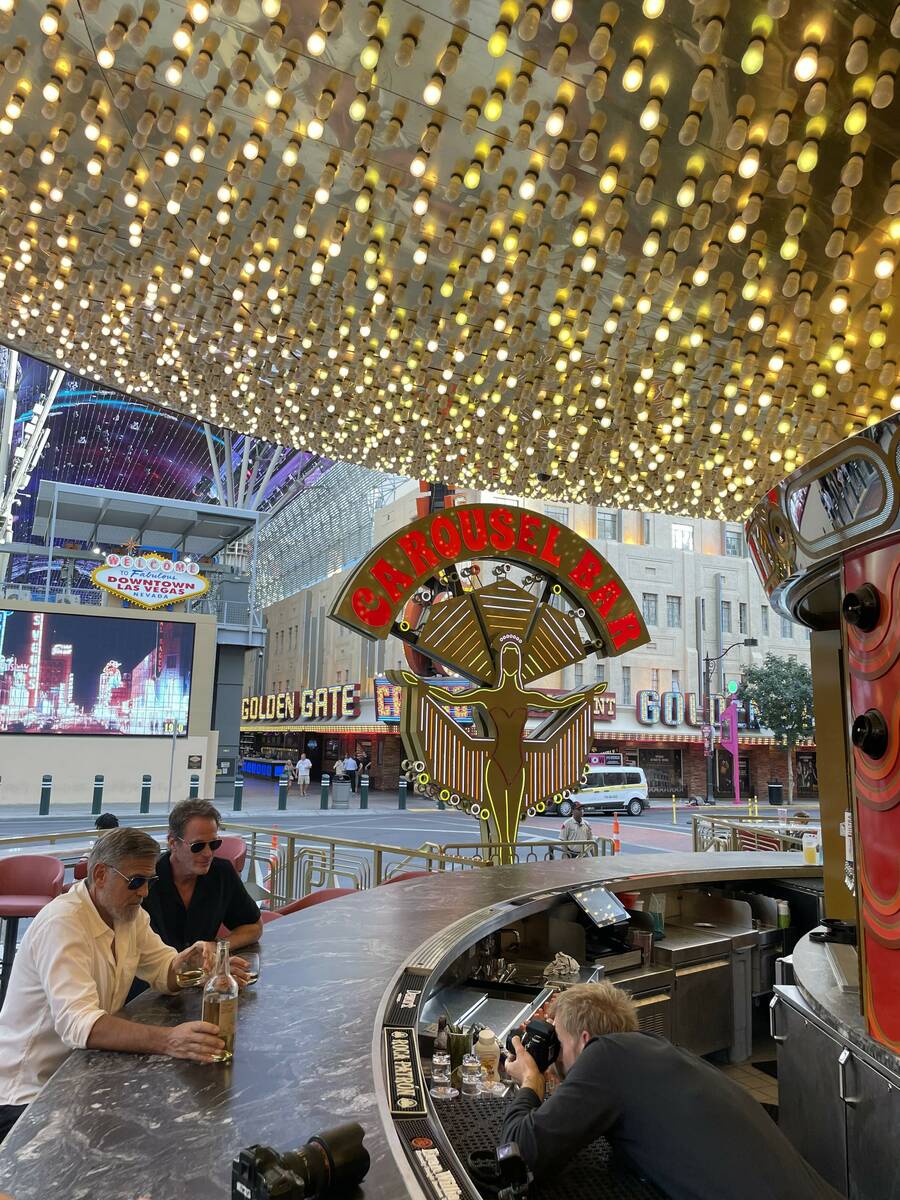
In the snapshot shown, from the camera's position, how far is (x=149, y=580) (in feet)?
71.7

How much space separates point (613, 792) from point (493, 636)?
18.9 meters

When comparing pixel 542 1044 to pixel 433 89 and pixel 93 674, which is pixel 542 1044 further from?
pixel 93 674

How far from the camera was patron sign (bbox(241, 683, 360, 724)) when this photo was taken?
32188mm

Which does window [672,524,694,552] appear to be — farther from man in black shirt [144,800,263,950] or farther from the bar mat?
the bar mat

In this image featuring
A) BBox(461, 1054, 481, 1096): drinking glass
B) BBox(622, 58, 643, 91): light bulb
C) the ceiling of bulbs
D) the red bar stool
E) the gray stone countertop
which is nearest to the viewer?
BBox(461, 1054, 481, 1096): drinking glass

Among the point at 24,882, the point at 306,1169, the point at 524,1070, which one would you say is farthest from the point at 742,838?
the point at 306,1169

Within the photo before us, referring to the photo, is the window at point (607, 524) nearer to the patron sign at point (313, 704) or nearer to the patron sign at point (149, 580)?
the patron sign at point (313, 704)

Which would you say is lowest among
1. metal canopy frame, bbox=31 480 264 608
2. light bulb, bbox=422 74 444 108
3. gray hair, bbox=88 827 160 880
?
gray hair, bbox=88 827 160 880

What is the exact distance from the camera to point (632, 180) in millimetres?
4391

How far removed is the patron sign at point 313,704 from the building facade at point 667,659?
0.39 meters

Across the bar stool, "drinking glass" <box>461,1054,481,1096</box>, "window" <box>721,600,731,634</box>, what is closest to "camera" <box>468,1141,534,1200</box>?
"drinking glass" <box>461,1054,481,1096</box>

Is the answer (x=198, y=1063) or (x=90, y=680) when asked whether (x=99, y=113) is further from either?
(x=90, y=680)

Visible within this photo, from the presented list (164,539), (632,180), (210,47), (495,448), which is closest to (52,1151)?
(210,47)

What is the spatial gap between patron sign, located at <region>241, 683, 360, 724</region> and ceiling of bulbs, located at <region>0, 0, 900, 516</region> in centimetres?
2437
